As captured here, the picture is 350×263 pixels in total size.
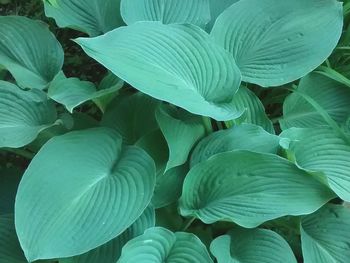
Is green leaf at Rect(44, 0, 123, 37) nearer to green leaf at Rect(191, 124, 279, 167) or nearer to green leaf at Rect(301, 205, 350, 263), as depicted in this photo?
green leaf at Rect(191, 124, 279, 167)

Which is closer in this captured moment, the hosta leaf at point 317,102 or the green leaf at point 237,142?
the green leaf at point 237,142

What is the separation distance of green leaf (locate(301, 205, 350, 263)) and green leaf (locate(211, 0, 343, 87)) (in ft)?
0.92

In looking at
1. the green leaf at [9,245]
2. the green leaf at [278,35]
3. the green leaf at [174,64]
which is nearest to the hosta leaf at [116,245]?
the green leaf at [9,245]

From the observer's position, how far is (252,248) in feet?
3.52

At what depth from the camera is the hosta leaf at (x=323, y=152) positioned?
1073 mm

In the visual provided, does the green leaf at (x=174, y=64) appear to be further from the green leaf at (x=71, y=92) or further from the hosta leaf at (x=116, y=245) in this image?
the hosta leaf at (x=116, y=245)

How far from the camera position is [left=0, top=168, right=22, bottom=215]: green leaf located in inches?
47.1

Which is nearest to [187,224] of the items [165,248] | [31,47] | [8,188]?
[165,248]

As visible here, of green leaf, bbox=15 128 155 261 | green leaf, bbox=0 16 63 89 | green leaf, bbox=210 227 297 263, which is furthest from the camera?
green leaf, bbox=0 16 63 89

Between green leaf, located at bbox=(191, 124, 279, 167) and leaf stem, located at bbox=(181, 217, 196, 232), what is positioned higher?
green leaf, located at bbox=(191, 124, 279, 167)

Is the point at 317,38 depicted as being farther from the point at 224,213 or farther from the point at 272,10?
the point at 224,213

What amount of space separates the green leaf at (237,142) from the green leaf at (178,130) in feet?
0.08

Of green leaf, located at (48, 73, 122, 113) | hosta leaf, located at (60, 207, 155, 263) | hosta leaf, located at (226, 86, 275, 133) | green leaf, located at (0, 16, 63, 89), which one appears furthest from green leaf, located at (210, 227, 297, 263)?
green leaf, located at (0, 16, 63, 89)

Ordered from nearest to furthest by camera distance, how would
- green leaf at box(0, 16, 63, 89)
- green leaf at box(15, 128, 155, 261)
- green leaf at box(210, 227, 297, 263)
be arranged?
green leaf at box(15, 128, 155, 261) → green leaf at box(210, 227, 297, 263) → green leaf at box(0, 16, 63, 89)
